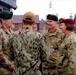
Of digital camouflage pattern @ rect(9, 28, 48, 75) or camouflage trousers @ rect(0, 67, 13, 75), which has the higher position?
digital camouflage pattern @ rect(9, 28, 48, 75)

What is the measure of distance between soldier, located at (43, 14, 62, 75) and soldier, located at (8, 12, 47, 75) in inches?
66.5

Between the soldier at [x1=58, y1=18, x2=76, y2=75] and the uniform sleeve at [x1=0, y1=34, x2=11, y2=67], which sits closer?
the uniform sleeve at [x1=0, y1=34, x2=11, y2=67]

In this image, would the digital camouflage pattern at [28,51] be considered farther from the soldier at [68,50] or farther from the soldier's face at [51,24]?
the soldier's face at [51,24]

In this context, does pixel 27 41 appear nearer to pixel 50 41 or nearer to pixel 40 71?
pixel 40 71

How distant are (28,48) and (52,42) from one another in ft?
6.85

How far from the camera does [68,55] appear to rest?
256 inches

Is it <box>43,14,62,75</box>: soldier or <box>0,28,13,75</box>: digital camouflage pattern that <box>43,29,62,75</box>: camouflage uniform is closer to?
<box>43,14,62,75</box>: soldier

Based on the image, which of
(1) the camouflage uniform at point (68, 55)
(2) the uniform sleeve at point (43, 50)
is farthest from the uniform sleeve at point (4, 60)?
(1) the camouflage uniform at point (68, 55)

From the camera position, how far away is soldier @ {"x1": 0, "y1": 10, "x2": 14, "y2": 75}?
5.64m

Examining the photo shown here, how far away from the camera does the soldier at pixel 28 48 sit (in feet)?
16.8

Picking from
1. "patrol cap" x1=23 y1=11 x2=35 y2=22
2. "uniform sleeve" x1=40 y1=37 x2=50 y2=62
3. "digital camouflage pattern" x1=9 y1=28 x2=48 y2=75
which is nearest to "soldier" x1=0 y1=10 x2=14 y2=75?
"digital camouflage pattern" x1=9 y1=28 x2=48 y2=75

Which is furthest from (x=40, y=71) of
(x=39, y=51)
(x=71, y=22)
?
(x=71, y=22)

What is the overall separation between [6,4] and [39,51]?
68.8ft

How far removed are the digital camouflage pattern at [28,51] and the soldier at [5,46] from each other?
36 cm
